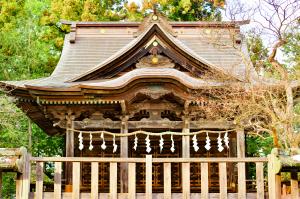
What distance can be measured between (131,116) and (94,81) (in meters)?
1.35

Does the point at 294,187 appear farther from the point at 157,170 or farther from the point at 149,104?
the point at 157,170

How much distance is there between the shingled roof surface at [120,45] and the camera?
15.0m

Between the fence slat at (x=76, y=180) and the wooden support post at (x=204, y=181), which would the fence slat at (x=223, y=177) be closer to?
the wooden support post at (x=204, y=181)

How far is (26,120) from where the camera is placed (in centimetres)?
2141

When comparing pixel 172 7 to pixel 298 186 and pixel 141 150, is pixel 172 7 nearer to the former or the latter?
pixel 141 150

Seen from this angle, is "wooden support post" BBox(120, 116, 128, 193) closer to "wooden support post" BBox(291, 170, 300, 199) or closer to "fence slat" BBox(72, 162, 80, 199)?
"fence slat" BBox(72, 162, 80, 199)

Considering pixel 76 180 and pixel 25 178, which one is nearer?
pixel 25 178

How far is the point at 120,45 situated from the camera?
55.5ft

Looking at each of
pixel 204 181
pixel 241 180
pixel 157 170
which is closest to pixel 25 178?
pixel 204 181

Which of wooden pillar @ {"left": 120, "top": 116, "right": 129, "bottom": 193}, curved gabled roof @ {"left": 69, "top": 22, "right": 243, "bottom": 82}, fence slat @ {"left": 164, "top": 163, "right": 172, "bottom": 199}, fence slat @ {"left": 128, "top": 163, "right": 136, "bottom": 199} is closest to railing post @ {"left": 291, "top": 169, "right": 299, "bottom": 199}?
fence slat @ {"left": 164, "top": 163, "right": 172, "bottom": 199}

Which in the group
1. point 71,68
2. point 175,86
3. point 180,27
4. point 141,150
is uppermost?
point 180,27

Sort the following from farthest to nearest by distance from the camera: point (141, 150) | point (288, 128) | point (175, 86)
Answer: point (141, 150) → point (175, 86) → point (288, 128)

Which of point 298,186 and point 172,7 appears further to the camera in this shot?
point 172,7

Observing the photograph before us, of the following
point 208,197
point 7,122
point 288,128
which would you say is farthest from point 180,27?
point 208,197
